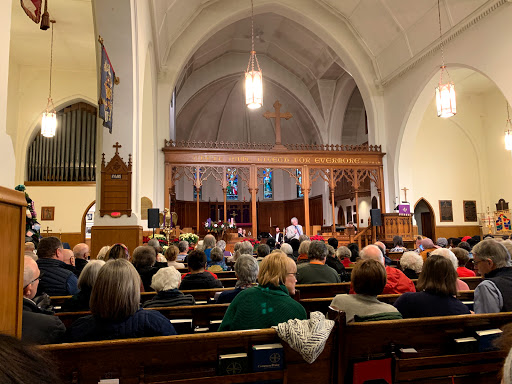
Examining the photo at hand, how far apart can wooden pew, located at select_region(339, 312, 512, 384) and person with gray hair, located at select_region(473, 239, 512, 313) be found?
45 cm

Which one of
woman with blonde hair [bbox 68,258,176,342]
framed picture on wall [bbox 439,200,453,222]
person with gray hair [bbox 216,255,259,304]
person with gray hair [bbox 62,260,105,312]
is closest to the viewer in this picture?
woman with blonde hair [bbox 68,258,176,342]

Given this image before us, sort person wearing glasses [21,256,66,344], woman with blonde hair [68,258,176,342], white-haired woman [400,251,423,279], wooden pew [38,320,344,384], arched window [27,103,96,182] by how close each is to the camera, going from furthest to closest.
→ 1. arched window [27,103,96,182]
2. white-haired woman [400,251,423,279]
3. person wearing glasses [21,256,66,344]
4. woman with blonde hair [68,258,176,342]
5. wooden pew [38,320,344,384]

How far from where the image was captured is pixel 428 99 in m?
12.5

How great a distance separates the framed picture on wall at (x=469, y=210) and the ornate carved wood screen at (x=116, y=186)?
13.9m

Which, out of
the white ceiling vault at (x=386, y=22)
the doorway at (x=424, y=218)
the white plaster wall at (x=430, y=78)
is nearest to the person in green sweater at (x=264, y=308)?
the white ceiling vault at (x=386, y=22)

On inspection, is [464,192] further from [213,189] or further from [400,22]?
[213,189]

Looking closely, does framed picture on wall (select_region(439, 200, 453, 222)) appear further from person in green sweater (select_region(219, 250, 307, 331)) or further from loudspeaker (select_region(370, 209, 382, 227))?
person in green sweater (select_region(219, 250, 307, 331))

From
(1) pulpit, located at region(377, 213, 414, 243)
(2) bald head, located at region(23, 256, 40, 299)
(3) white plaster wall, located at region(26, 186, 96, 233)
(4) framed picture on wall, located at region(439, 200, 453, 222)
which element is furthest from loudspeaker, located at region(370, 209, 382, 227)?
(2) bald head, located at region(23, 256, 40, 299)

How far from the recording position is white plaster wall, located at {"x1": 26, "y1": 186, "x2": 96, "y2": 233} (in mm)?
12648

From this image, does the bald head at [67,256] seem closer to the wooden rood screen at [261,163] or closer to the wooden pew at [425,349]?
the wooden pew at [425,349]

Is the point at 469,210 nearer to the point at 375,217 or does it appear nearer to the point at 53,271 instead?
the point at 375,217

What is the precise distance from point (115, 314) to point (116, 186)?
17.3 ft

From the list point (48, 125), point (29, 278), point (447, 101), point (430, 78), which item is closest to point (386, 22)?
point (430, 78)

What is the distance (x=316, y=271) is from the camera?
4.13 meters
